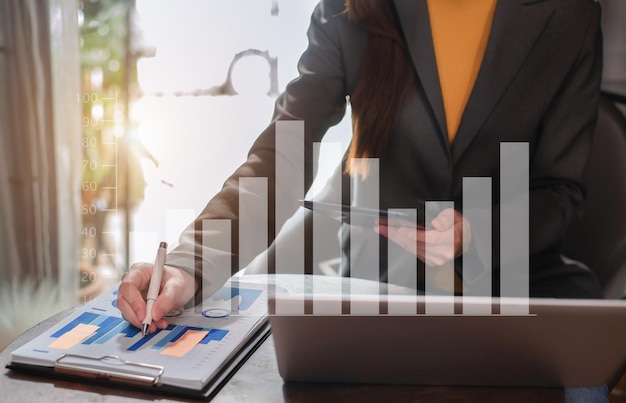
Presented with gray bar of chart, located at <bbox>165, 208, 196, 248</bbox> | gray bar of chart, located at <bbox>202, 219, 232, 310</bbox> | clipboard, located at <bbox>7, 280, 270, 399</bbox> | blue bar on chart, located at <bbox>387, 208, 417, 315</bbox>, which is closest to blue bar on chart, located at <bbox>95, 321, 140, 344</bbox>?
clipboard, located at <bbox>7, 280, 270, 399</bbox>

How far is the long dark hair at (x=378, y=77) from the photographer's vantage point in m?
1.38

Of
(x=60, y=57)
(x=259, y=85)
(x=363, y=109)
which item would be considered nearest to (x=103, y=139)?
(x=60, y=57)

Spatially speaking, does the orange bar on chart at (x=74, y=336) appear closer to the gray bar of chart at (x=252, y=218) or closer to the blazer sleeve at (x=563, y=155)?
the gray bar of chart at (x=252, y=218)

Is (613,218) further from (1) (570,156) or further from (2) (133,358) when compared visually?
(2) (133,358)

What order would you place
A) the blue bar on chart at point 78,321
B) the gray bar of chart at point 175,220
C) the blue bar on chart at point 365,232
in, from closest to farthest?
the blue bar on chart at point 78,321
the blue bar on chart at point 365,232
the gray bar of chart at point 175,220

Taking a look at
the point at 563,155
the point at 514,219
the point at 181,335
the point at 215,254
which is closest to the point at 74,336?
the point at 181,335

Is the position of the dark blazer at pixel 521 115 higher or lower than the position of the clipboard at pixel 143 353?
higher

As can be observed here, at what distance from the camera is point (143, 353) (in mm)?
711

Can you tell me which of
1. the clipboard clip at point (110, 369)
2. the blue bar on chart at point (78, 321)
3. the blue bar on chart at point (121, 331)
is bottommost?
the clipboard clip at point (110, 369)

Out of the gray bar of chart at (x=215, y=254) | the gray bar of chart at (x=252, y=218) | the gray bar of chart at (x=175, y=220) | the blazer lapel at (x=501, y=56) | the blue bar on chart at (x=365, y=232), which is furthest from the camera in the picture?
the gray bar of chart at (x=175, y=220)

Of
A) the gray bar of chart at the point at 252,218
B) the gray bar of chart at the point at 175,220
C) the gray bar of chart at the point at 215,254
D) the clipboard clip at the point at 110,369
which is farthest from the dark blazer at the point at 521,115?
the gray bar of chart at the point at 175,220

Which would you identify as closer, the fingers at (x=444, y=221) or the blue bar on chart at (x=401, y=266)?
the fingers at (x=444, y=221)

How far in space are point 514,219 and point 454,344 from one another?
0.69m

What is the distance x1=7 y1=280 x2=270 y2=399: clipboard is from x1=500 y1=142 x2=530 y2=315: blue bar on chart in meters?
0.63
